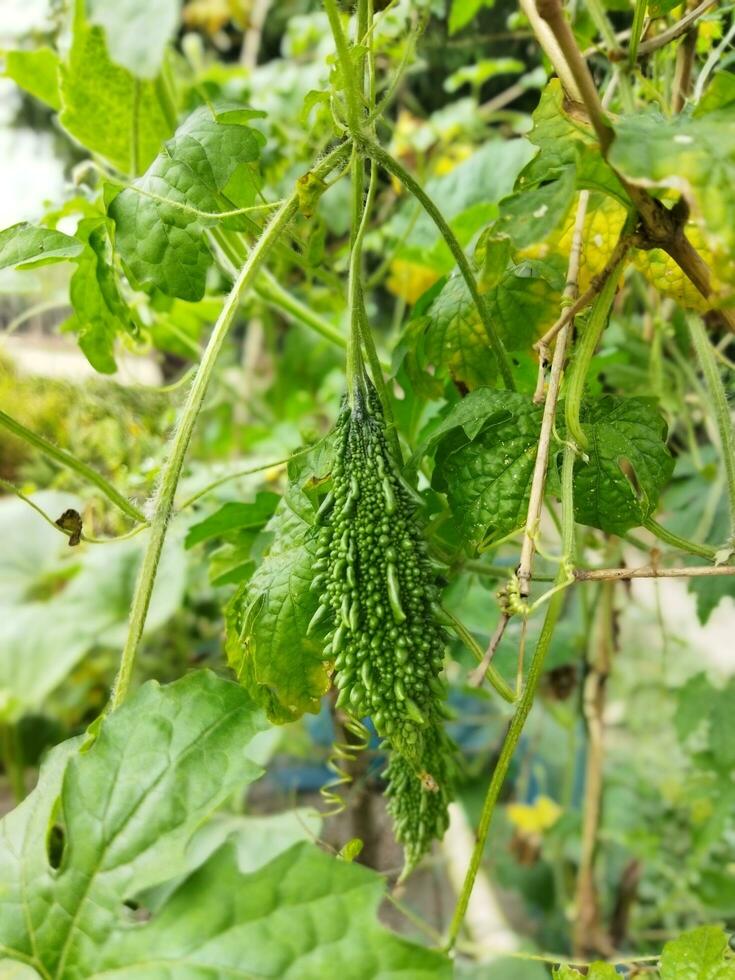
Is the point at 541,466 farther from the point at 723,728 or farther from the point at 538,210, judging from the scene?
the point at 723,728

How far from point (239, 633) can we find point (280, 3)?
2186 mm

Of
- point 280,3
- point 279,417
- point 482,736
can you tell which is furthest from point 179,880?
point 280,3

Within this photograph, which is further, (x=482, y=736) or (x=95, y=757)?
(x=482, y=736)

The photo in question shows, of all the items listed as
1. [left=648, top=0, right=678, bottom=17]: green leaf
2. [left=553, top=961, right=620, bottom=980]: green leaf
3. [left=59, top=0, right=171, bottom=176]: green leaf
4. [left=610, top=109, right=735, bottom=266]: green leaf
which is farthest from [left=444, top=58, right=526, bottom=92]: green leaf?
[left=553, top=961, right=620, bottom=980]: green leaf

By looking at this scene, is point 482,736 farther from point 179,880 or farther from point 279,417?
point 179,880

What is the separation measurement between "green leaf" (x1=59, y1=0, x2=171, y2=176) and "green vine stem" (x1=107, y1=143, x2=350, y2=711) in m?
0.39

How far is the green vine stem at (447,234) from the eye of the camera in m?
0.57

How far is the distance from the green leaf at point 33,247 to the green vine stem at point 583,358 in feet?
1.17

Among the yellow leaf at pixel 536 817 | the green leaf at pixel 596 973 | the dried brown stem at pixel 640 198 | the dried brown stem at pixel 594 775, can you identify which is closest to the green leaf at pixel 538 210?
the dried brown stem at pixel 640 198

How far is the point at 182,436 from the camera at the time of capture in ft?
1.88

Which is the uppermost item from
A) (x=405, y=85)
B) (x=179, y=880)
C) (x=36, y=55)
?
(x=36, y=55)

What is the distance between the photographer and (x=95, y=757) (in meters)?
0.53

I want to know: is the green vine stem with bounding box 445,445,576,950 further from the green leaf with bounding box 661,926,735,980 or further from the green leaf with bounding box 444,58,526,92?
the green leaf with bounding box 444,58,526,92

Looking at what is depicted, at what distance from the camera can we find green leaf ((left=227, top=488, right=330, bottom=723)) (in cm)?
58
